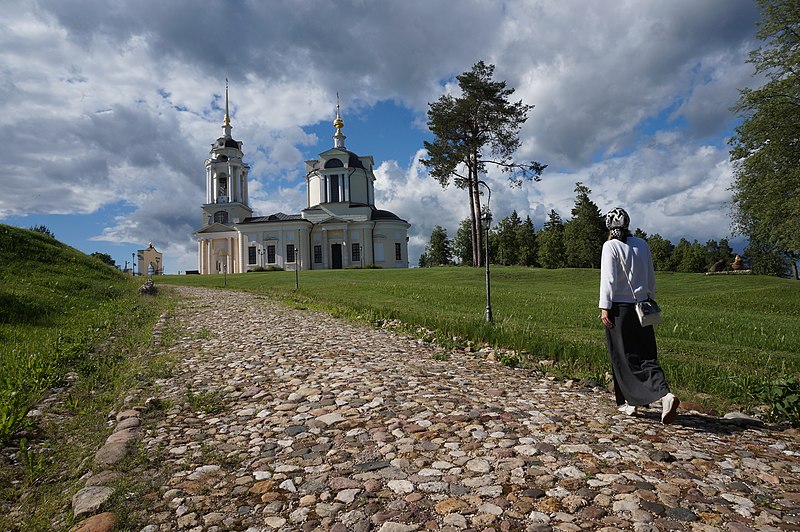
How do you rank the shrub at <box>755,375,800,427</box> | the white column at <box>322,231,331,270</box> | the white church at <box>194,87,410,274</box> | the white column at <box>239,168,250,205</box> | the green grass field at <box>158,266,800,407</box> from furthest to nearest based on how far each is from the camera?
1. the white column at <box>239,168,250,205</box>
2. the white column at <box>322,231,331,270</box>
3. the white church at <box>194,87,410,274</box>
4. the green grass field at <box>158,266,800,407</box>
5. the shrub at <box>755,375,800,427</box>

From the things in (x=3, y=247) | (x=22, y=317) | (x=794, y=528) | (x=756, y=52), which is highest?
(x=756, y=52)

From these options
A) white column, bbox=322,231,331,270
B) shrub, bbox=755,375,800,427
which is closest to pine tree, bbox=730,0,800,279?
shrub, bbox=755,375,800,427

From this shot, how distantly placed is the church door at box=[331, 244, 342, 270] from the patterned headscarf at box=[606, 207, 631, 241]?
55797 mm

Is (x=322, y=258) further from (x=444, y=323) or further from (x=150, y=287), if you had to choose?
(x=444, y=323)

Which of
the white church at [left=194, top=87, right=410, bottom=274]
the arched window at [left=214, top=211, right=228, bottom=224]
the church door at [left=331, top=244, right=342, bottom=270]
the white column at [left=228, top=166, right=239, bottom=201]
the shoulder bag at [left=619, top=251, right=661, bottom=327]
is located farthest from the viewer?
the white column at [left=228, top=166, right=239, bottom=201]

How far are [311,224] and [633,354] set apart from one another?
56.4 m

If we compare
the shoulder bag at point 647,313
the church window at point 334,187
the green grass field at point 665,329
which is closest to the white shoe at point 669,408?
the shoulder bag at point 647,313

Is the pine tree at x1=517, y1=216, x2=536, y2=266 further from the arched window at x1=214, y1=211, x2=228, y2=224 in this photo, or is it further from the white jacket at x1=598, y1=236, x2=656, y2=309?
the white jacket at x1=598, y1=236, x2=656, y2=309

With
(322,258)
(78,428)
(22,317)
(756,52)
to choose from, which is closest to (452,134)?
(756,52)

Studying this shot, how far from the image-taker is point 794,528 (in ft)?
9.78

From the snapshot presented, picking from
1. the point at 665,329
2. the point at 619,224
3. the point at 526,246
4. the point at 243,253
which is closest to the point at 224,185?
the point at 243,253

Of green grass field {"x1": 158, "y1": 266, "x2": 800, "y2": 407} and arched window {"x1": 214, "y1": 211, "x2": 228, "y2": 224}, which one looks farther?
arched window {"x1": 214, "y1": 211, "x2": 228, "y2": 224}

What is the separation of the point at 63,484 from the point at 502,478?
3277 millimetres

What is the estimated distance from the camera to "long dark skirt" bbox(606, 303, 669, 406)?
17.4 ft
